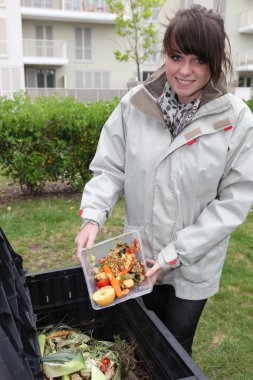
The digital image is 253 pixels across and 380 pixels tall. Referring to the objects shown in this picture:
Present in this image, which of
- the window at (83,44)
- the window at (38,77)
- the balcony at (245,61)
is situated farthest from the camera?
the balcony at (245,61)

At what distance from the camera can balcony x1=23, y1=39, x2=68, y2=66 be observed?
22.8 m

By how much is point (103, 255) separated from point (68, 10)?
24.5 metres

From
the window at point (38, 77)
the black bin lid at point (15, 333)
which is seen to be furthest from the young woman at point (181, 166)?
the window at point (38, 77)

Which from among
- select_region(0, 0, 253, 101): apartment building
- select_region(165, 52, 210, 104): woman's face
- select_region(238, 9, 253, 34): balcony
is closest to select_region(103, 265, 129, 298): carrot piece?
select_region(165, 52, 210, 104): woman's face

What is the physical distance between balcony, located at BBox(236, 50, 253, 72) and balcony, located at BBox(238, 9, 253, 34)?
4.46 feet

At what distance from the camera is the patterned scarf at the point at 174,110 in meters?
1.65

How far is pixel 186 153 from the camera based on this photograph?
5.34 feet

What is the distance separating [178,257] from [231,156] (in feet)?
1.52

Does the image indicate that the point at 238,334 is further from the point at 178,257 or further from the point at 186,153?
the point at 186,153

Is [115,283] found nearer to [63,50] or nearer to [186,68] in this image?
[186,68]

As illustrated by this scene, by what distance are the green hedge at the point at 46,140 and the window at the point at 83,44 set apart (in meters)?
20.1

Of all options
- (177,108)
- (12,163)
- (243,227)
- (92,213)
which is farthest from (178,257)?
(12,163)

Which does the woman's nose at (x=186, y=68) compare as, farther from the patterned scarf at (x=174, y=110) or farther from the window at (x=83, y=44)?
the window at (x=83, y=44)

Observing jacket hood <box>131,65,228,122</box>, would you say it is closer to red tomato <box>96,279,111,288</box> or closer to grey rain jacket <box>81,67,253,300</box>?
grey rain jacket <box>81,67,253,300</box>
